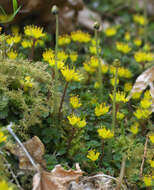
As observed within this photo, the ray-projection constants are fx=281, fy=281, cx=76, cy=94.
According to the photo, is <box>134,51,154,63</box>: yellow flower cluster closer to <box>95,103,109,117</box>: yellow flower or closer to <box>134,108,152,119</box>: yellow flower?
<box>134,108,152,119</box>: yellow flower

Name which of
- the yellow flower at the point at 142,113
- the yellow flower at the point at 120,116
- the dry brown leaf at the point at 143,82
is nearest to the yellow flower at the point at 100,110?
the yellow flower at the point at 120,116

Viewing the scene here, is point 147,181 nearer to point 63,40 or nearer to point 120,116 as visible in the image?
point 120,116

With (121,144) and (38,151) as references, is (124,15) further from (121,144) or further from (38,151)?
(38,151)

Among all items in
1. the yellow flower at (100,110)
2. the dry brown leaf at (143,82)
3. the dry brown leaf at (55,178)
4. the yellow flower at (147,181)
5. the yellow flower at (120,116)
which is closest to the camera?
the dry brown leaf at (55,178)

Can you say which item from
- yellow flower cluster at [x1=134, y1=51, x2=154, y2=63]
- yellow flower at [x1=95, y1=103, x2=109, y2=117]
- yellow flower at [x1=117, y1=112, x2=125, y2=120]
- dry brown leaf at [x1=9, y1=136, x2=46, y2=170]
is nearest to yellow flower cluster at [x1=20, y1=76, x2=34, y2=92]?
dry brown leaf at [x1=9, y1=136, x2=46, y2=170]

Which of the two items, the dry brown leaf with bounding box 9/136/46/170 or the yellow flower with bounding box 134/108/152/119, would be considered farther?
the yellow flower with bounding box 134/108/152/119

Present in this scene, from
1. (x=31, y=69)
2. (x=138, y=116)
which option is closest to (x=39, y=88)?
(x=31, y=69)

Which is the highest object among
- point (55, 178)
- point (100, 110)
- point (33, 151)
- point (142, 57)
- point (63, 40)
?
point (63, 40)

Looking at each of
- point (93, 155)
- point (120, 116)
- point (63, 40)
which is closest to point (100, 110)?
point (120, 116)

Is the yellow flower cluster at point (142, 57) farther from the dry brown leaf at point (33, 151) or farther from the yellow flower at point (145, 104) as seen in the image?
the dry brown leaf at point (33, 151)
